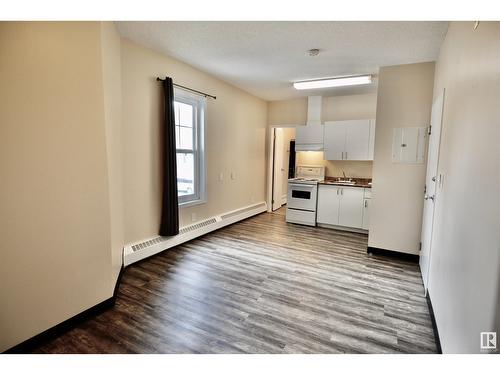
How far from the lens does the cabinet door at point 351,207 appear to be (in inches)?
186

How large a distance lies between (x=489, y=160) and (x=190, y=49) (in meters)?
3.10

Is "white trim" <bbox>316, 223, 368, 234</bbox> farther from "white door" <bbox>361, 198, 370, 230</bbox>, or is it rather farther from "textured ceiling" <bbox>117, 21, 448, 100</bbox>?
"textured ceiling" <bbox>117, 21, 448, 100</bbox>

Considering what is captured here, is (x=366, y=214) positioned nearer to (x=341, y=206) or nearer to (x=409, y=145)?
(x=341, y=206)

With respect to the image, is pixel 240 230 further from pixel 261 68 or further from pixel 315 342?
pixel 315 342

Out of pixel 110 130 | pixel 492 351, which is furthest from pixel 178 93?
pixel 492 351

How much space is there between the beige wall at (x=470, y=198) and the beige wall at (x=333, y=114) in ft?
9.37

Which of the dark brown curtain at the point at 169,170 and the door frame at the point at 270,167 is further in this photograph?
the door frame at the point at 270,167

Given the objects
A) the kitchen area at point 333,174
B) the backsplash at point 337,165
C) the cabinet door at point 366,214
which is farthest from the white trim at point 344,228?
the backsplash at point 337,165

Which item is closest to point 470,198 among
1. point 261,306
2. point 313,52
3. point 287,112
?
point 261,306

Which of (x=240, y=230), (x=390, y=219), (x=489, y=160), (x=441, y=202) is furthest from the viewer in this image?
(x=240, y=230)

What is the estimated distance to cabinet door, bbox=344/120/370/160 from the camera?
4836 mm

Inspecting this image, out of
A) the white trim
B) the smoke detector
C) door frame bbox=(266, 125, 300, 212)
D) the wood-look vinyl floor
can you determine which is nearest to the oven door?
the white trim

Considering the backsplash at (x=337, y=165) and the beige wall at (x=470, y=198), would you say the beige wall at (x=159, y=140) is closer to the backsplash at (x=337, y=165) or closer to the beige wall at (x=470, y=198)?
the backsplash at (x=337, y=165)

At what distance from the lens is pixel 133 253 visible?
319cm
